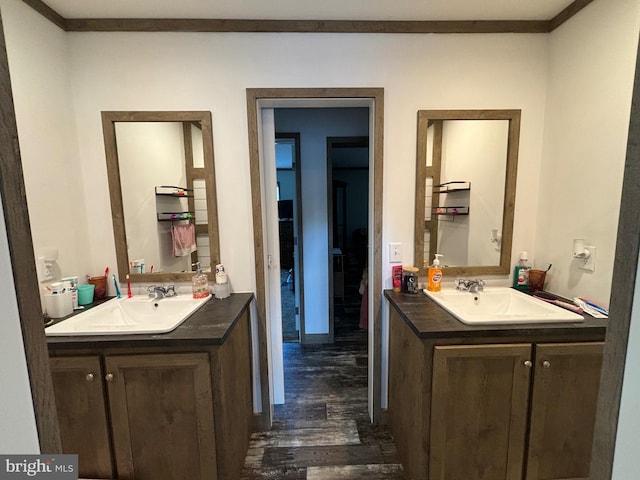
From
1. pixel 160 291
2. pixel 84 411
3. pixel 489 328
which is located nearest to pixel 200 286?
pixel 160 291

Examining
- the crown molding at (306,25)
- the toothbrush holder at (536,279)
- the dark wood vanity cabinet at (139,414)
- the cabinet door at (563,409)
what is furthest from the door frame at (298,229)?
the cabinet door at (563,409)

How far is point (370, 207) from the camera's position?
5.84 ft

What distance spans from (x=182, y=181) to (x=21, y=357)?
137 centimetres

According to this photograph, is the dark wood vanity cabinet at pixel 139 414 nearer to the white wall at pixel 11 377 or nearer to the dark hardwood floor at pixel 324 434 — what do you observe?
the dark hardwood floor at pixel 324 434

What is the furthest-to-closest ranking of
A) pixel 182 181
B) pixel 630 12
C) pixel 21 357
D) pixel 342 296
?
pixel 342 296
pixel 182 181
pixel 630 12
pixel 21 357

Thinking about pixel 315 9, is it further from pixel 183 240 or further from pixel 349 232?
pixel 349 232

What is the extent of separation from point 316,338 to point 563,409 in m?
1.96

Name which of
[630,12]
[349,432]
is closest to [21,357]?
[349,432]

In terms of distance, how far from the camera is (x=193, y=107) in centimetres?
164

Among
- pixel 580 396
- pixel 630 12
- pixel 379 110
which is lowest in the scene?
pixel 580 396

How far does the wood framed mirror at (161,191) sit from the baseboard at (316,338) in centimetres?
146

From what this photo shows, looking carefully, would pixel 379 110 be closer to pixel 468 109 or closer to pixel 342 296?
pixel 468 109

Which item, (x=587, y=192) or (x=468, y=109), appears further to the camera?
(x=468, y=109)

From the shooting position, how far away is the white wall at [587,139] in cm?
132
